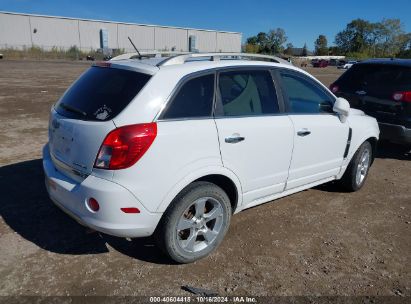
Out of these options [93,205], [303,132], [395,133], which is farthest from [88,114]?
[395,133]

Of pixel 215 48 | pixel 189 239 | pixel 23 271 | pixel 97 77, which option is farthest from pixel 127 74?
pixel 215 48

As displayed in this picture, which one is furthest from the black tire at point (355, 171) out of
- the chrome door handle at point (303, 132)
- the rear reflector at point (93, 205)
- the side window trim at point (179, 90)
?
the rear reflector at point (93, 205)

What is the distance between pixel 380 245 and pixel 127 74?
2.95 metres

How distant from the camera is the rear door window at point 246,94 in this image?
10.9 ft

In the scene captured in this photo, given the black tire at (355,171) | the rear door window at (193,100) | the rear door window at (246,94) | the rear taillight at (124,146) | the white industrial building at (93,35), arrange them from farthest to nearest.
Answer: the white industrial building at (93,35), the black tire at (355,171), the rear door window at (246,94), the rear door window at (193,100), the rear taillight at (124,146)

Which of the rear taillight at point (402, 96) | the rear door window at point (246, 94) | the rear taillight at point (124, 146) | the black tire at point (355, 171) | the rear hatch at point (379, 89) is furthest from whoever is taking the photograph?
the rear hatch at point (379, 89)

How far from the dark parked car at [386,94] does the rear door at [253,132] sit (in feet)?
10.7

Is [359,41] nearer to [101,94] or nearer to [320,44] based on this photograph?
[320,44]

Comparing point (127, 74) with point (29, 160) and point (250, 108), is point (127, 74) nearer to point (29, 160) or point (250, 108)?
point (250, 108)

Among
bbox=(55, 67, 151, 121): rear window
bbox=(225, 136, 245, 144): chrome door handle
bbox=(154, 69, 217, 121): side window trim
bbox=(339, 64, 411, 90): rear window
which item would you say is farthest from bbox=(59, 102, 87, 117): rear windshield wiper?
bbox=(339, 64, 411, 90): rear window

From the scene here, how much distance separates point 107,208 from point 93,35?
82.9 m

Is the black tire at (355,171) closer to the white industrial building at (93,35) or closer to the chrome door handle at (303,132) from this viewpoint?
the chrome door handle at (303,132)

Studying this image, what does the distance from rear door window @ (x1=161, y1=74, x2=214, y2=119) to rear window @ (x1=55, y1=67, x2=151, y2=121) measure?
0.29m

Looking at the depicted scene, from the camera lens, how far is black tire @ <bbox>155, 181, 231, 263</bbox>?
9.82 ft
